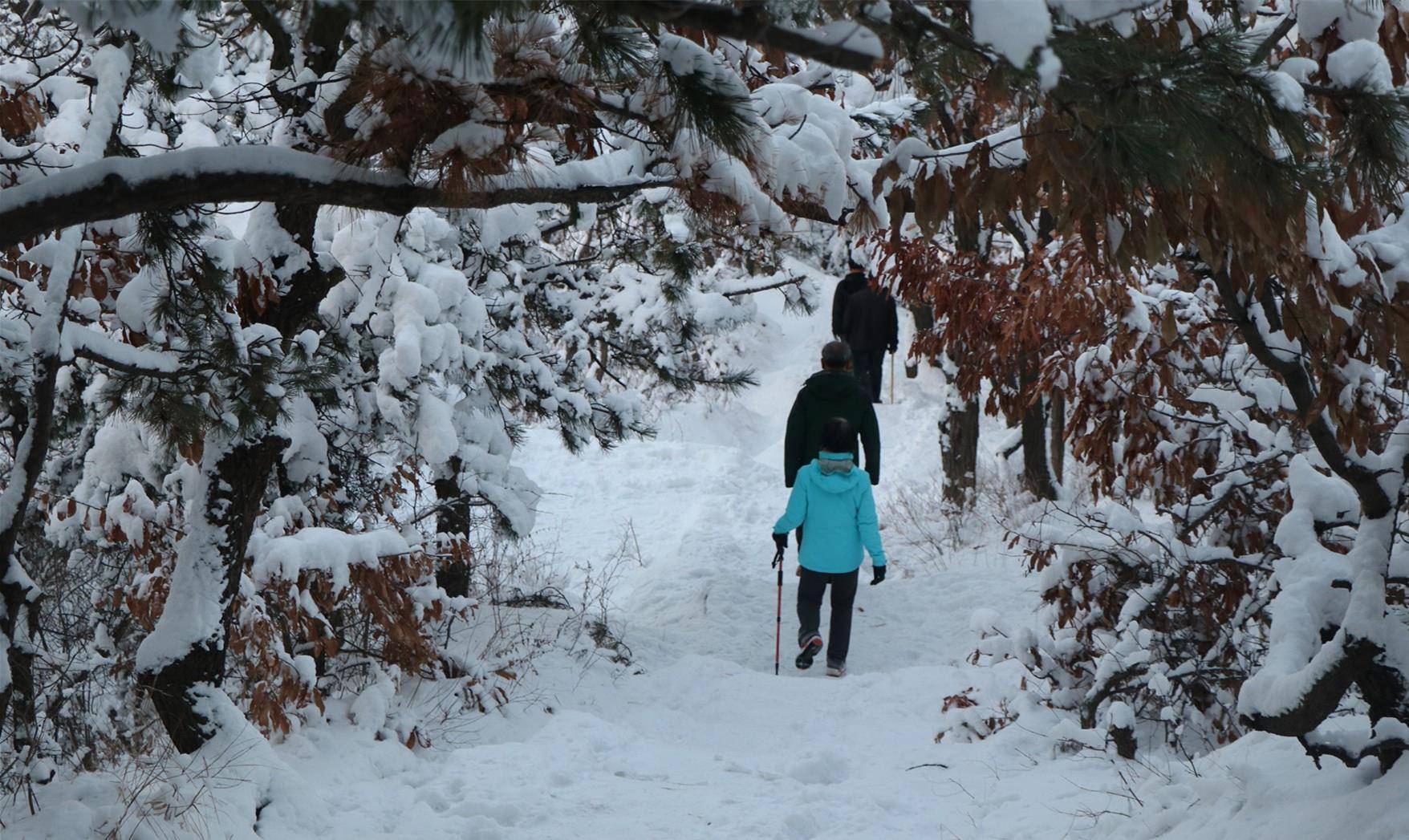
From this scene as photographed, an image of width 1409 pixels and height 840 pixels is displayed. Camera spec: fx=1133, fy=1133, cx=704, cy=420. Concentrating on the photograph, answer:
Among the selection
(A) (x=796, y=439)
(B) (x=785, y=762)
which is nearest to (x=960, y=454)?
(A) (x=796, y=439)

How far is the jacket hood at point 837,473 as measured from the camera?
24.2 ft

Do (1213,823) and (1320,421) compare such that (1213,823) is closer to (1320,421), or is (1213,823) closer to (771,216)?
(1320,421)

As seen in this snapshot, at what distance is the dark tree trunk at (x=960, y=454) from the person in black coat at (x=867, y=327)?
103 cm

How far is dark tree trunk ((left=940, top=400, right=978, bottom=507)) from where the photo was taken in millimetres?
11555

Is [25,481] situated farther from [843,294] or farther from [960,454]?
[960,454]

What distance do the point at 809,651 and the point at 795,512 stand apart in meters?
0.96

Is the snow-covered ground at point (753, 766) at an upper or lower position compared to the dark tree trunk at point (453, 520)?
lower

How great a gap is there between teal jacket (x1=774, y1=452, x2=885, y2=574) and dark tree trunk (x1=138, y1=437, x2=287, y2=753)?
367cm

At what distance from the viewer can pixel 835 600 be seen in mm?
7402

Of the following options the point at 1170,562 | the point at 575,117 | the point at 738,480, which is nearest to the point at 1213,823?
the point at 1170,562

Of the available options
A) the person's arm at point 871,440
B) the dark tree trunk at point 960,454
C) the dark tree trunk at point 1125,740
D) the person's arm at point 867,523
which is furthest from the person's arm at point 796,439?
the dark tree trunk at point 960,454

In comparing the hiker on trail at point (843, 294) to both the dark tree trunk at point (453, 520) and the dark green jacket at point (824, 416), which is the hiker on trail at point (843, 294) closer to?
the dark green jacket at point (824, 416)

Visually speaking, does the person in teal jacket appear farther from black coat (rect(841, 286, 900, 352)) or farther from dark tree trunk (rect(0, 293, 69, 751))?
dark tree trunk (rect(0, 293, 69, 751))

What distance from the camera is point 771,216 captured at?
3.09 metres
